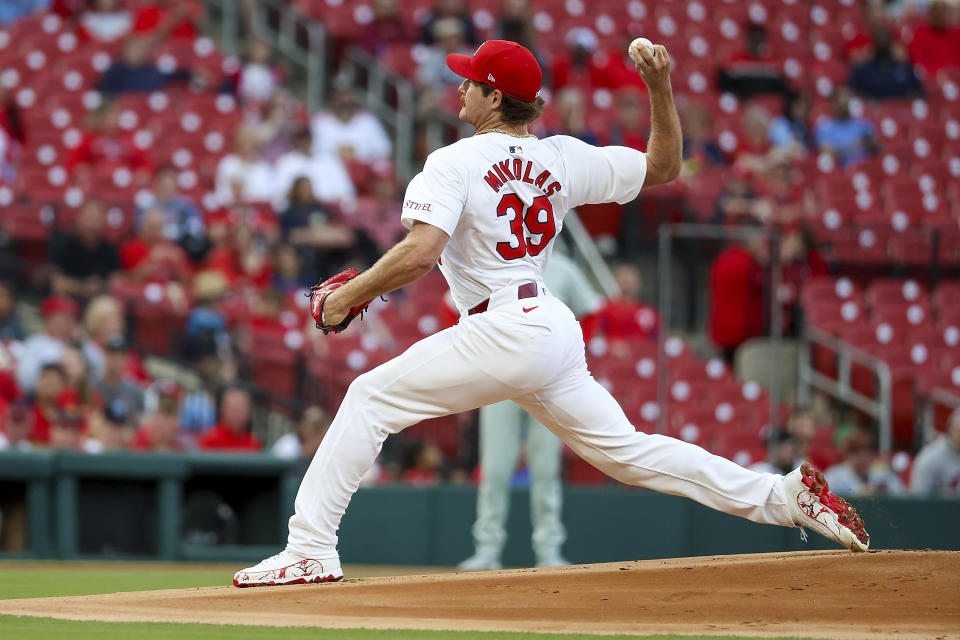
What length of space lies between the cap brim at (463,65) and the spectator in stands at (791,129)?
991cm

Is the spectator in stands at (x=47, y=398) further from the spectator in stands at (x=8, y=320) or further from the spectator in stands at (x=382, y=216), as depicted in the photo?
the spectator in stands at (x=382, y=216)

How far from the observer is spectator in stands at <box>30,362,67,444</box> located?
381 inches

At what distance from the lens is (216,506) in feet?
29.9

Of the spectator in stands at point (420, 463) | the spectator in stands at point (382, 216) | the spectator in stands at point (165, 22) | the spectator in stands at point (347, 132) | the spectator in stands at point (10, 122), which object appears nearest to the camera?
the spectator in stands at point (420, 463)

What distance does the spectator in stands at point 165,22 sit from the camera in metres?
14.4

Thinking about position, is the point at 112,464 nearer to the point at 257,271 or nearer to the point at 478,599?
the point at 257,271

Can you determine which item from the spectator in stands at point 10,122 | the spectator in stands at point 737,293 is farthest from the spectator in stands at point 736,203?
the spectator in stands at point 10,122

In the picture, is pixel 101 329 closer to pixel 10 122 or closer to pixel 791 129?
pixel 10 122

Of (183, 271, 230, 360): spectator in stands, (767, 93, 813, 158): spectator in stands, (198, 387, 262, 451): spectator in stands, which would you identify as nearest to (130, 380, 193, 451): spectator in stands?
(198, 387, 262, 451): spectator in stands

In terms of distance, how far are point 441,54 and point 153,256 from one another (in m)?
4.31

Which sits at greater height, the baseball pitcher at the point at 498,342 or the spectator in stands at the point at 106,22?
the spectator in stands at the point at 106,22

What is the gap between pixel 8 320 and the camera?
10703 millimetres

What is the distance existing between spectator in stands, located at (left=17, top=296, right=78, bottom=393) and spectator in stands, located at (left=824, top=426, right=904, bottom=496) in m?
5.47

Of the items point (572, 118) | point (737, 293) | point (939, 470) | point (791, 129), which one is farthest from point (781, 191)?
point (939, 470)
